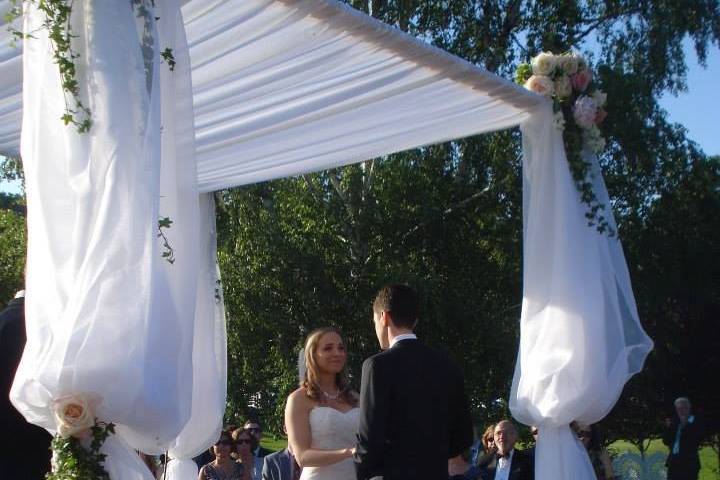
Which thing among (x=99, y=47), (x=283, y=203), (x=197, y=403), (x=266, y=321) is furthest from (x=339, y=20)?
(x=283, y=203)

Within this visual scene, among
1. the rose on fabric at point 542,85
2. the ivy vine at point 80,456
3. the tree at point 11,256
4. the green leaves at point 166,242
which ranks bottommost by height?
the ivy vine at point 80,456

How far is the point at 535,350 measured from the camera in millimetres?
5320

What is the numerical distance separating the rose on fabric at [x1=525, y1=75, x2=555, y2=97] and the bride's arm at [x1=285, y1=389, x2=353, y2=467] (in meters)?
2.12

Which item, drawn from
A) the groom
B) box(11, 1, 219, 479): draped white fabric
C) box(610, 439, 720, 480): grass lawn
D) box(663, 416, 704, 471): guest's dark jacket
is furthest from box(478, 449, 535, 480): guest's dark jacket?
box(610, 439, 720, 480): grass lawn

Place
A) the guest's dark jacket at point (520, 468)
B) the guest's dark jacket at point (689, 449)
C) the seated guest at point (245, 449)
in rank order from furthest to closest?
the guest's dark jacket at point (689, 449)
the seated guest at point (245, 449)
the guest's dark jacket at point (520, 468)

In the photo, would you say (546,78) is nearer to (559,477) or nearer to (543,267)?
(543,267)

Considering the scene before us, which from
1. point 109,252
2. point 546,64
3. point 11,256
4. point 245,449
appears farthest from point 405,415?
point 11,256

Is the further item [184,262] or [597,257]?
[597,257]

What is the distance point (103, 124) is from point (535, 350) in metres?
2.83

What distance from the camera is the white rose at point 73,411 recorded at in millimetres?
3182

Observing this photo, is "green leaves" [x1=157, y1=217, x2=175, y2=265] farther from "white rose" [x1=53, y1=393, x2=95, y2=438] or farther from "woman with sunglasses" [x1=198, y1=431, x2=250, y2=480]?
"woman with sunglasses" [x1=198, y1=431, x2=250, y2=480]

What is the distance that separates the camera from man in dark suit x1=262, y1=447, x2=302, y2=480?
694 cm

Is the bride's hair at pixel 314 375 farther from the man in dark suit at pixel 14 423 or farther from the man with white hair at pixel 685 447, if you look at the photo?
the man with white hair at pixel 685 447

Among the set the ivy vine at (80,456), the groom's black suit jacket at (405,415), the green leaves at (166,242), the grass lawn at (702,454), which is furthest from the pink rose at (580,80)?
the grass lawn at (702,454)
